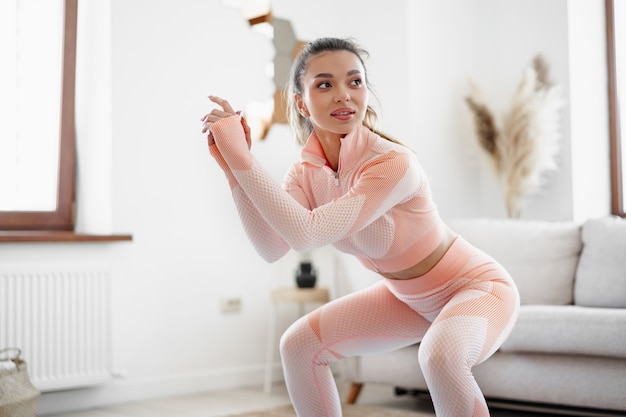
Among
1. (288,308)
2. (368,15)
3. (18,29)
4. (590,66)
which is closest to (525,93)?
(590,66)

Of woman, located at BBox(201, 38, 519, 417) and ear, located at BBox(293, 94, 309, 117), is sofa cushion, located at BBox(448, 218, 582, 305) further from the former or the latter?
ear, located at BBox(293, 94, 309, 117)

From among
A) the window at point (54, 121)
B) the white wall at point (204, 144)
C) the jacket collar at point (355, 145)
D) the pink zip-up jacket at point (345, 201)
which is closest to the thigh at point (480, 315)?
the pink zip-up jacket at point (345, 201)

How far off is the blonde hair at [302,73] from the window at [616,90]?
2.70 m

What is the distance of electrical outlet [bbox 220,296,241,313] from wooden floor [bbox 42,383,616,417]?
42 cm

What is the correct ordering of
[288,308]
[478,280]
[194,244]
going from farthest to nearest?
[288,308] → [194,244] → [478,280]

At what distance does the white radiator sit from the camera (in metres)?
3.38

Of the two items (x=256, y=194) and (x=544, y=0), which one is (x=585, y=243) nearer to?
(x=544, y=0)

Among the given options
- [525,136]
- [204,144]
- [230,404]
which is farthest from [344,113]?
[525,136]

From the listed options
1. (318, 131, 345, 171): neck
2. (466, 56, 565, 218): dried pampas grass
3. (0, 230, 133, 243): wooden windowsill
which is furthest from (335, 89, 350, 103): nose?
(466, 56, 565, 218): dried pampas grass

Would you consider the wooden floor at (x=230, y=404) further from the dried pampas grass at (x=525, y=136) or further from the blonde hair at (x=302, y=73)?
the blonde hair at (x=302, y=73)

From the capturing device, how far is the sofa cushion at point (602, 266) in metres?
3.27

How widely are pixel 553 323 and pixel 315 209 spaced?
1.64 meters

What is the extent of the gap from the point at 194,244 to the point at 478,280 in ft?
7.79

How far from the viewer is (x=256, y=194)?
1645 millimetres
